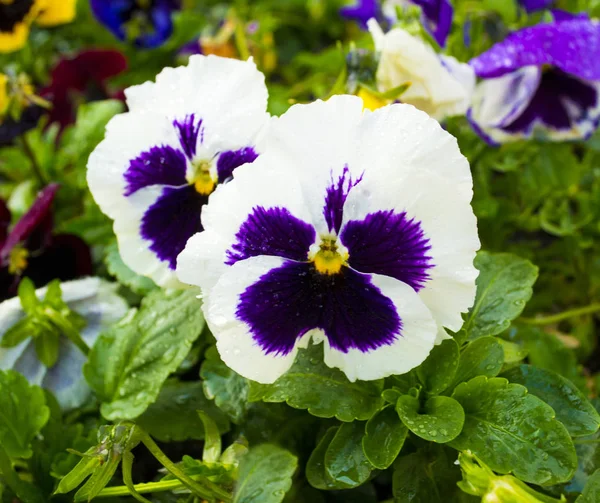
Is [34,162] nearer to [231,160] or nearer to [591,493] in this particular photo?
[231,160]

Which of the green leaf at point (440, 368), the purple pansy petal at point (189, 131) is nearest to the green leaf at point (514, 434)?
the green leaf at point (440, 368)

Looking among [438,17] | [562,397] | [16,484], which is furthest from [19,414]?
[438,17]

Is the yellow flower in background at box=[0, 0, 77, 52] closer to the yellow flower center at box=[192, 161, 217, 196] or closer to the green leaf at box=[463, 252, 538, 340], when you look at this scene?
the yellow flower center at box=[192, 161, 217, 196]

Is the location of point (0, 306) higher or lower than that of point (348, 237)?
lower

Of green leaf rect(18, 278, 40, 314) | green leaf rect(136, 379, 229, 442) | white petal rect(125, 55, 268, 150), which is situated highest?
white petal rect(125, 55, 268, 150)

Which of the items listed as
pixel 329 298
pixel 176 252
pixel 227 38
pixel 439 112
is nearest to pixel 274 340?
pixel 329 298

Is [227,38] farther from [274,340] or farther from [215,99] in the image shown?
[274,340]

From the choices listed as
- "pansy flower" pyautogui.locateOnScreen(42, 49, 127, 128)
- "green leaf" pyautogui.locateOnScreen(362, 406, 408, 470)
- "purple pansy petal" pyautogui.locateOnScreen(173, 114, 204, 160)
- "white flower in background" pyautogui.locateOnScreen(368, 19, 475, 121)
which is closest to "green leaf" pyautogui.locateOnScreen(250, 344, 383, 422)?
"green leaf" pyautogui.locateOnScreen(362, 406, 408, 470)
